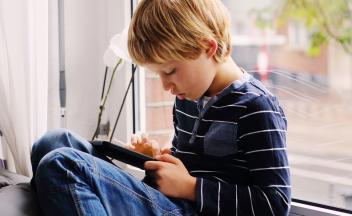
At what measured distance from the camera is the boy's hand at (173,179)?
1.03 m

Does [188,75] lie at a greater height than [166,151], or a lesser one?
greater

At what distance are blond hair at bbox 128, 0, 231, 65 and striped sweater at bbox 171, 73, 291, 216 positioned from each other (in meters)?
0.13

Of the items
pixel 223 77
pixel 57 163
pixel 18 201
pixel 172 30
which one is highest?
pixel 172 30

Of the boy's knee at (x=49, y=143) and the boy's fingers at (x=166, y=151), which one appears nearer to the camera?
the boy's knee at (x=49, y=143)

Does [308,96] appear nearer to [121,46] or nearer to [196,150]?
[196,150]

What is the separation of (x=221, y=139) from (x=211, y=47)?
210mm

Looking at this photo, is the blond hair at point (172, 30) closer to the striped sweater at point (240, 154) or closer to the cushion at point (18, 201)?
the striped sweater at point (240, 154)

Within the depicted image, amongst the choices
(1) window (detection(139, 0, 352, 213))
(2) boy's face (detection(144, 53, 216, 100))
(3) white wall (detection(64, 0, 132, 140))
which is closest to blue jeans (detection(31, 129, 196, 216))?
(2) boy's face (detection(144, 53, 216, 100))

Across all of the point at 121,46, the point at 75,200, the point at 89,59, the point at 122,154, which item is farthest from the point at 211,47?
the point at 89,59

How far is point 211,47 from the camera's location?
41.9 inches

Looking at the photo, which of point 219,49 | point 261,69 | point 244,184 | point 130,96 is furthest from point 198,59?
point 130,96

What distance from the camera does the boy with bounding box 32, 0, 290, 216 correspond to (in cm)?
93

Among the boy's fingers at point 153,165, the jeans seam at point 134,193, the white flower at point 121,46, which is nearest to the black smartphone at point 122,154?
the boy's fingers at point 153,165

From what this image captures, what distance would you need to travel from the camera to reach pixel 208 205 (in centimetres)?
102
